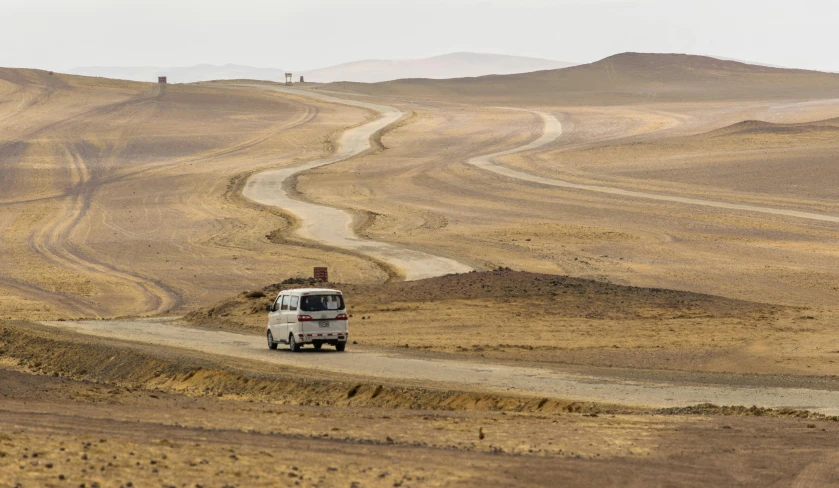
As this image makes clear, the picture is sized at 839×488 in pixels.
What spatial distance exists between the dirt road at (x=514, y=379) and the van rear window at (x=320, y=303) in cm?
109

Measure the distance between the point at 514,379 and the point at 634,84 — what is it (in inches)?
5870

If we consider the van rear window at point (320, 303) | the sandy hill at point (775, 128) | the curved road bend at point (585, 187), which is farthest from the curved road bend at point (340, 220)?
the sandy hill at point (775, 128)

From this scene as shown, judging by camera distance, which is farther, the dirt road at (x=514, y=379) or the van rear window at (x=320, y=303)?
the van rear window at (x=320, y=303)

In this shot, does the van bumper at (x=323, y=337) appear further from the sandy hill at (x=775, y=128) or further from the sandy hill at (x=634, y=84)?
the sandy hill at (x=634, y=84)

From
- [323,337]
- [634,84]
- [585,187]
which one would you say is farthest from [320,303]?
[634,84]

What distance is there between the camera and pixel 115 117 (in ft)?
366

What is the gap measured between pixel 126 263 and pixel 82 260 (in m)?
2.16

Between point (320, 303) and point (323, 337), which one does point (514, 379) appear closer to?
point (323, 337)

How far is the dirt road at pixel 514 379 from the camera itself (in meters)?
20.8

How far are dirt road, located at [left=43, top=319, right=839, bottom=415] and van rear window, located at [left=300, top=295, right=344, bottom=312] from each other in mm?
1091

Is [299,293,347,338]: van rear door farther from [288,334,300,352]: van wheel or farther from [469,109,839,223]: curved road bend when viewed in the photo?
[469,109,839,223]: curved road bend

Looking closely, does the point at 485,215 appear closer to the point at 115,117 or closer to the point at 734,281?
the point at 734,281

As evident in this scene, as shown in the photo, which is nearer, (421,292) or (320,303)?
(320,303)

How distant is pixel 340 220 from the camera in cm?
6328
